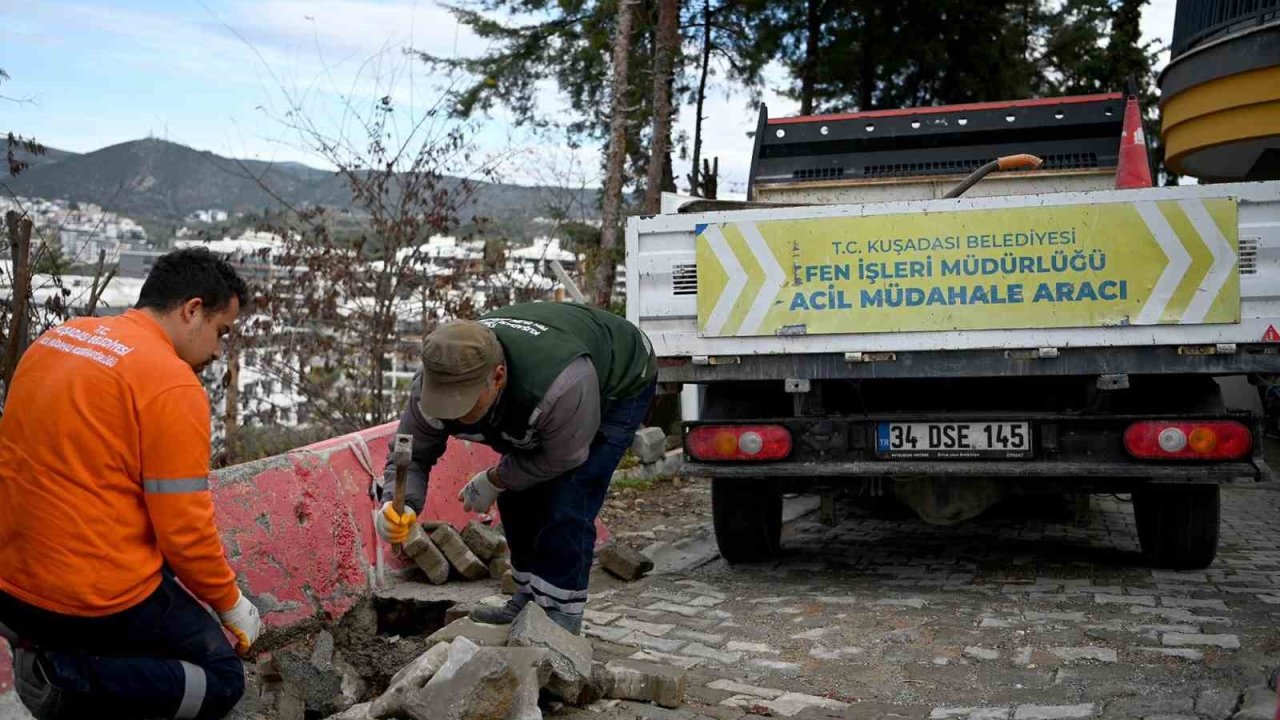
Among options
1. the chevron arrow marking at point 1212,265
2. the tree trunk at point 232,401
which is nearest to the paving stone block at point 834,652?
the chevron arrow marking at point 1212,265

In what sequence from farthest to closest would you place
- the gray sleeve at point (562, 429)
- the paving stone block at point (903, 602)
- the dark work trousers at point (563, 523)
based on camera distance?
the paving stone block at point (903, 602)
the dark work trousers at point (563, 523)
the gray sleeve at point (562, 429)

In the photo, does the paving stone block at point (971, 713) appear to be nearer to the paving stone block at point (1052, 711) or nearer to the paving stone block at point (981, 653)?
the paving stone block at point (1052, 711)

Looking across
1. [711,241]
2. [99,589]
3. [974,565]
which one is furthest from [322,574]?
[974,565]

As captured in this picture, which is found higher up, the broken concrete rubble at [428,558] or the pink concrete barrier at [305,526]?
the pink concrete barrier at [305,526]

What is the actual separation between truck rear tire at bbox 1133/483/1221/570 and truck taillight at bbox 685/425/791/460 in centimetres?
172

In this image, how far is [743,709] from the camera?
3.79m

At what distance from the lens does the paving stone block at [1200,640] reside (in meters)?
4.35

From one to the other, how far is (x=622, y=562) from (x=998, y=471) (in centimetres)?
186

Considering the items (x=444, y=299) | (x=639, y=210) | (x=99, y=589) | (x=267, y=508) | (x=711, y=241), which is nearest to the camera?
(x=99, y=589)

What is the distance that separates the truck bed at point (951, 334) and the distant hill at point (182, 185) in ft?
11.8

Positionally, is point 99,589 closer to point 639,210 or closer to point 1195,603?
point 1195,603

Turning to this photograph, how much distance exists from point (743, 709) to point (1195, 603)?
96.0 inches

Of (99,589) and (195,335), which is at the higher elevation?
(195,335)

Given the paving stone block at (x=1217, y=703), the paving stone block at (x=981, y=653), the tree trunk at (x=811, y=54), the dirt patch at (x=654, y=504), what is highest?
the tree trunk at (x=811, y=54)
